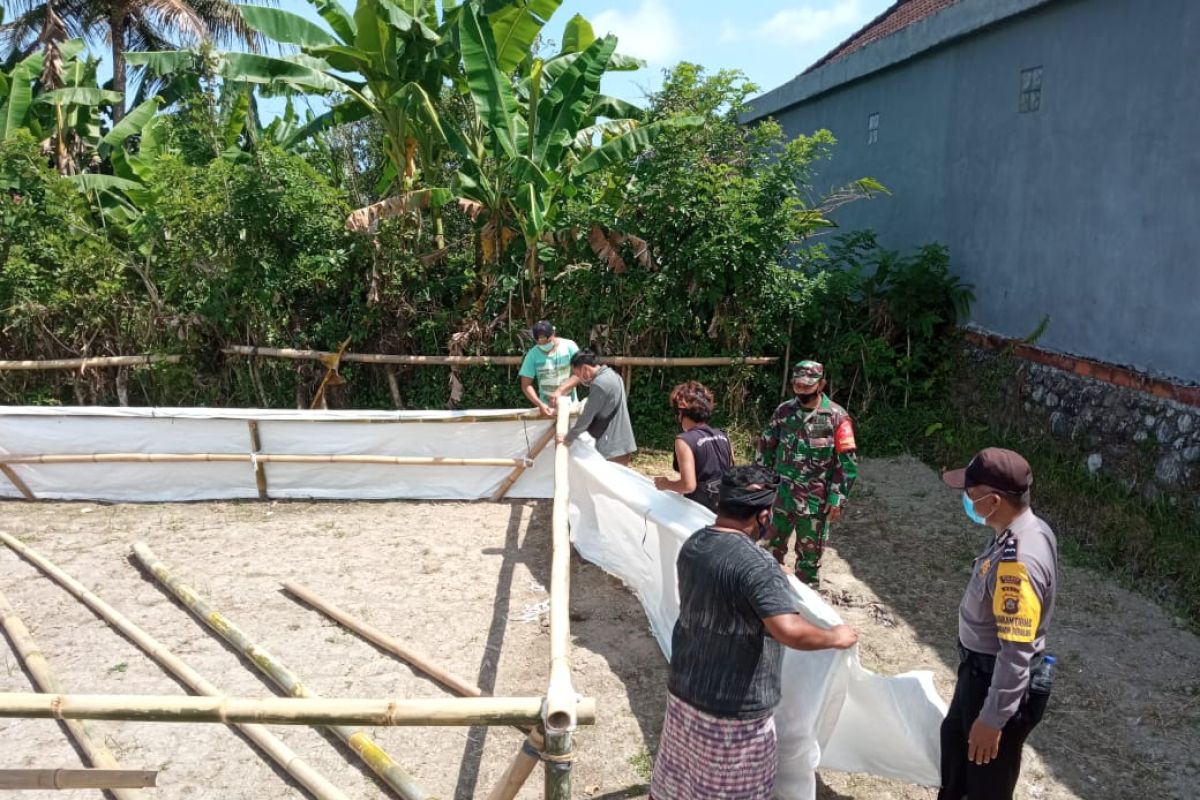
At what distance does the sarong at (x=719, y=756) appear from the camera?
2547mm

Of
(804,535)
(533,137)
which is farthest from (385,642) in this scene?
(533,137)

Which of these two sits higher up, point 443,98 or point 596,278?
point 443,98

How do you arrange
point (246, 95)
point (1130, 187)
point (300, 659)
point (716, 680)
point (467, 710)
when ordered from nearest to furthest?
point (467, 710)
point (716, 680)
point (300, 659)
point (1130, 187)
point (246, 95)

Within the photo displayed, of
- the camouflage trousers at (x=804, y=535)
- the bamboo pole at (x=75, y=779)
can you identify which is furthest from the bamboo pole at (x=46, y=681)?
the camouflage trousers at (x=804, y=535)

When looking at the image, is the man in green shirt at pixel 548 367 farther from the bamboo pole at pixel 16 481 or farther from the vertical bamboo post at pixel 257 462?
the bamboo pole at pixel 16 481

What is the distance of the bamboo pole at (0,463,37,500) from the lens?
7.18m

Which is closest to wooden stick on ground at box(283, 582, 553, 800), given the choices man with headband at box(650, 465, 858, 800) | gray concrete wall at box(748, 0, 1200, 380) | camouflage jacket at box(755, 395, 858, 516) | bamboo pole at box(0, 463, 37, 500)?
man with headband at box(650, 465, 858, 800)

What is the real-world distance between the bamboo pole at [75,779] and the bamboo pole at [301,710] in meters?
0.23

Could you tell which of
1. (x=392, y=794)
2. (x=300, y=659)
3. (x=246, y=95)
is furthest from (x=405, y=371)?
(x=392, y=794)

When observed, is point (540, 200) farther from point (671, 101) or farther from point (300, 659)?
point (300, 659)

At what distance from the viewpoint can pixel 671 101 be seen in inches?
366

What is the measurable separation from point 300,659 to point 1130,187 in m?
6.46

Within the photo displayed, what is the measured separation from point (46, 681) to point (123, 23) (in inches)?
694

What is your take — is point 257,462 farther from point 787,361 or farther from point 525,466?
point 787,361
